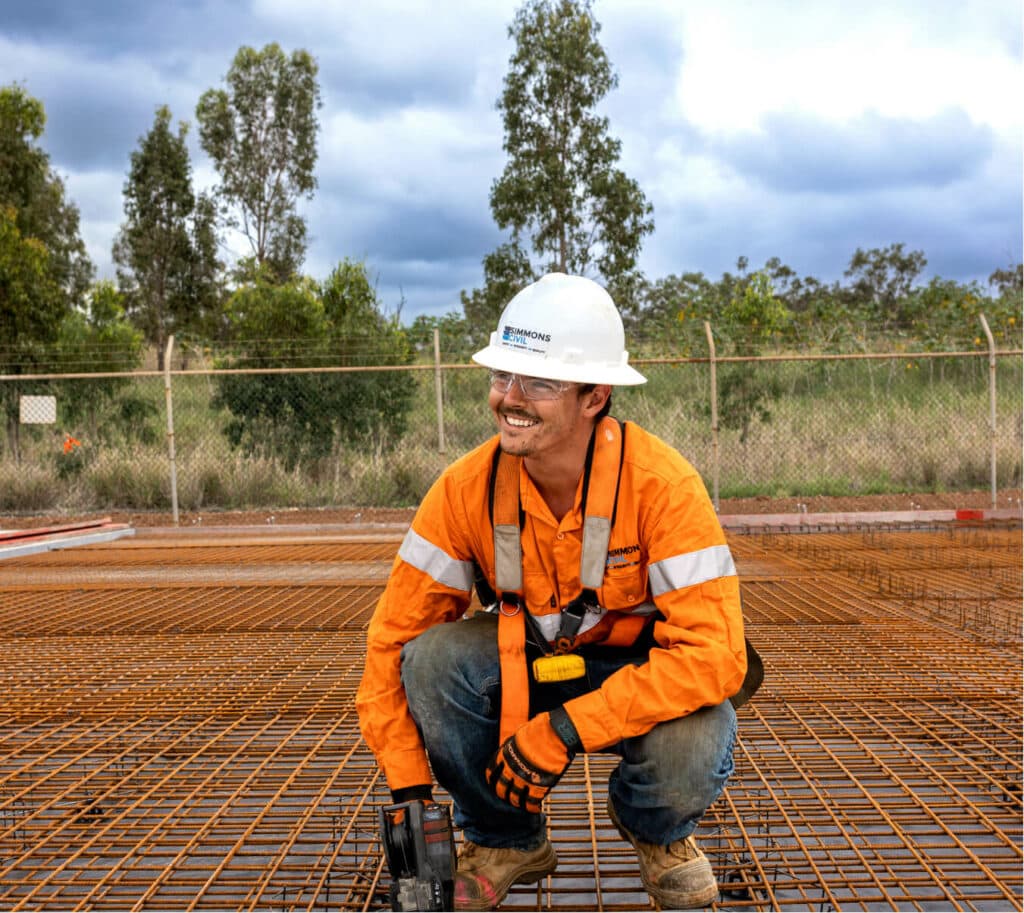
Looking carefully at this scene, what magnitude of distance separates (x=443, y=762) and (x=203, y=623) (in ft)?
9.75

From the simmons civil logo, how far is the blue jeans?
2.08ft

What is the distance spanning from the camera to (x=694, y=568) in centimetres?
191

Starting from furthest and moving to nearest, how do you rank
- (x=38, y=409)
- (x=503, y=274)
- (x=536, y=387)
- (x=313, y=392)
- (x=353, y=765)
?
(x=503, y=274), (x=313, y=392), (x=38, y=409), (x=353, y=765), (x=536, y=387)

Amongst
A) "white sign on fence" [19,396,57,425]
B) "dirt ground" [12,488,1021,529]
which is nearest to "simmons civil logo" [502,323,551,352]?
"dirt ground" [12,488,1021,529]

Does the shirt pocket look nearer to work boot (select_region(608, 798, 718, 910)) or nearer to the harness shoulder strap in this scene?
the harness shoulder strap

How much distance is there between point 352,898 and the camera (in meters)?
2.08

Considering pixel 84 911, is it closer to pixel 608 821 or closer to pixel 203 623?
pixel 608 821

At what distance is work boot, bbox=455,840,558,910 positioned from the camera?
6.50 ft

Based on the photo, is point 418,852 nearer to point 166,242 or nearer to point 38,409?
point 38,409

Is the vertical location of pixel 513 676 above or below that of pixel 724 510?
above

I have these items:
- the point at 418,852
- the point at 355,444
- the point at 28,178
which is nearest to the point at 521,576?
the point at 418,852

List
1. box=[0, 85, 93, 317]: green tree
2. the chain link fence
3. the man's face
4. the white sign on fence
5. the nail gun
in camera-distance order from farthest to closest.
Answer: box=[0, 85, 93, 317]: green tree → the chain link fence → the white sign on fence → the man's face → the nail gun

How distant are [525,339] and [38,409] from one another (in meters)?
9.48

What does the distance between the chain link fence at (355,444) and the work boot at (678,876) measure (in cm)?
876
